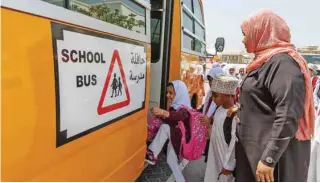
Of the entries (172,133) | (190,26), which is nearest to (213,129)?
(172,133)

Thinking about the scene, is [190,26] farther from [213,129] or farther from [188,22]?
[213,129]

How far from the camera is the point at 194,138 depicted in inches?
135

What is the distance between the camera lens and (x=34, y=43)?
152cm

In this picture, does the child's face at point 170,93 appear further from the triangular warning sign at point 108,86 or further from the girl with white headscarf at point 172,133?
the triangular warning sign at point 108,86

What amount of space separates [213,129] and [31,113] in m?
1.94

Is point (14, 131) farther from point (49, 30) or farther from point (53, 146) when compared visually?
point (49, 30)

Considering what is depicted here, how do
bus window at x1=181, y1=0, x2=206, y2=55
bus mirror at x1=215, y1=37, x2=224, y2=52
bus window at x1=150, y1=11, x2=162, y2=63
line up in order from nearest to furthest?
bus window at x1=150, y1=11, x2=162, y2=63 → bus window at x1=181, y1=0, x2=206, y2=55 → bus mirror at x1=215, y1=37, x2=224, y2=52

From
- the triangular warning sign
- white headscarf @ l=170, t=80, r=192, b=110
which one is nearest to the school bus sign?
the triangular warning sign

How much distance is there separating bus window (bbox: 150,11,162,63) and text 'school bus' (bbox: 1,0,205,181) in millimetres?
821

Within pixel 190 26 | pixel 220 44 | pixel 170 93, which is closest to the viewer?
pixel 170 93

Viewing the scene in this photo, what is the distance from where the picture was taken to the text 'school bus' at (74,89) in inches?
56.1

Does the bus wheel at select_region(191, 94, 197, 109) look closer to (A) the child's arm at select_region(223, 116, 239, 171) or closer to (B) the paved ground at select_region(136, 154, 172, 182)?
(B) the paved ground at select_region(136, 154, 172, 182)

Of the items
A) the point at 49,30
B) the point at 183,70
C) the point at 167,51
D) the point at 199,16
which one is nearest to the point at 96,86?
the point at 49,30

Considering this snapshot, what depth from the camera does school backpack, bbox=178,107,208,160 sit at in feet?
11.1
